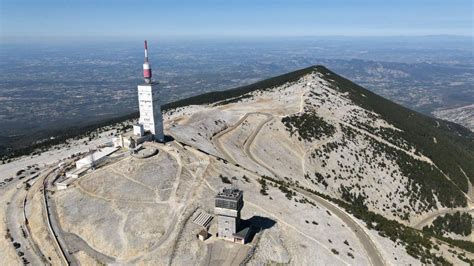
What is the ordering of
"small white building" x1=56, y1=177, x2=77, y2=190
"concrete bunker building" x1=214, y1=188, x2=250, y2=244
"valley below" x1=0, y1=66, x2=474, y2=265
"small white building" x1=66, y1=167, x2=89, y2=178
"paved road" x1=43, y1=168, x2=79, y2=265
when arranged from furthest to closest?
"small white building" x1=66, y1=167, x2=89, y2=178 → "small white building" x1=56, y1=177, x2=77, y2=190 → "valley below" x1=0, y1=66, x2=474, y2=265 → "concrete bunker building" x1=214, y1=188, x2=250, y2=244 → "paved road" x1=43, y1=168, x2=79, y2=265

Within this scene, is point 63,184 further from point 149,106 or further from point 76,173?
point 149,106

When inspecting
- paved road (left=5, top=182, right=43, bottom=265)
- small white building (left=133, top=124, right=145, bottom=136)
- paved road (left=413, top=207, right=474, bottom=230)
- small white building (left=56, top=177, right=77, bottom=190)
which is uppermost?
small white building (left=133, top=124, right=145, bottom=136)

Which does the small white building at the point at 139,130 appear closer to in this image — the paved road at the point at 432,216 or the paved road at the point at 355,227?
the paved road at the point at 355,227


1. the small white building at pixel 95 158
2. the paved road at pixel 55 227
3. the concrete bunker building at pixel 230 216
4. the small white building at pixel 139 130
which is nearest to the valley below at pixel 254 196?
the paved road at pixel 55 227

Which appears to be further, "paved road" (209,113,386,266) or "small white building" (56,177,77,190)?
"small white building" (56,177,77,190)

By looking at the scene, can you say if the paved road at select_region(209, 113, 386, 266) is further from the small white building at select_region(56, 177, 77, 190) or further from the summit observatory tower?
the small white building at select_region(56, 177, 77, 190)

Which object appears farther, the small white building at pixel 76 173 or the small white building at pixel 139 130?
the small white building at pixel 139 130

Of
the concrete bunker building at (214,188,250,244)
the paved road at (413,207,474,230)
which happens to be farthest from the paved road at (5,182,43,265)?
the paved road at (413,207,474,230)
